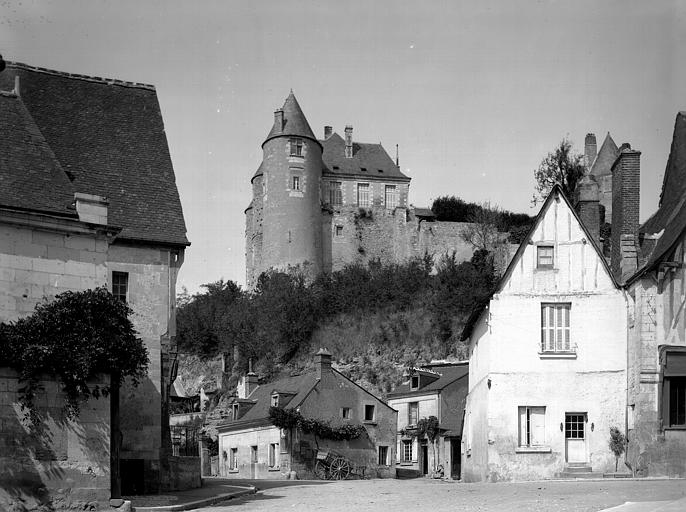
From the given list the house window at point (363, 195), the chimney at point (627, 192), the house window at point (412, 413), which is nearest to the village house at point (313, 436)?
the house window at point (412, 413)

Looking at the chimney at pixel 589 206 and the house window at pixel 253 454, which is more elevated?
the chimney at pixel 589 206

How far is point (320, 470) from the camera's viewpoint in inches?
1871

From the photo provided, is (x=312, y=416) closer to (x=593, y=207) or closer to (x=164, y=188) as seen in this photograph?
(x=593, y=207)

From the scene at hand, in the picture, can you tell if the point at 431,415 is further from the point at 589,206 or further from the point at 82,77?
the point at 82,77

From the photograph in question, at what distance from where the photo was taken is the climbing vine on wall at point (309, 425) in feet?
156

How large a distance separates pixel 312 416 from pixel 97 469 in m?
30.9

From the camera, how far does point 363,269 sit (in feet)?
258

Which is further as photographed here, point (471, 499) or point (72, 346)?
point (471, 499)

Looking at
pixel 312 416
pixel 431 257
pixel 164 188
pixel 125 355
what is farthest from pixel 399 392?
pixel 125 355

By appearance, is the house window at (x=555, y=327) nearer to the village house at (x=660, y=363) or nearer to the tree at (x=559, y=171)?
the village house at (x=660, y=363)

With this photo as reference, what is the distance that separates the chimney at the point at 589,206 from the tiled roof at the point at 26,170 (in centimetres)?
1775

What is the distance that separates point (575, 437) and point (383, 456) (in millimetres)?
23327

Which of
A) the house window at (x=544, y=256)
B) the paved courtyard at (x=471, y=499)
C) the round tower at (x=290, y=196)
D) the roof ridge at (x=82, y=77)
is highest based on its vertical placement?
the round tower at (x=290, y=196)

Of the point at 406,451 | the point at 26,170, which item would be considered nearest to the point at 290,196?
the point at 406,451
